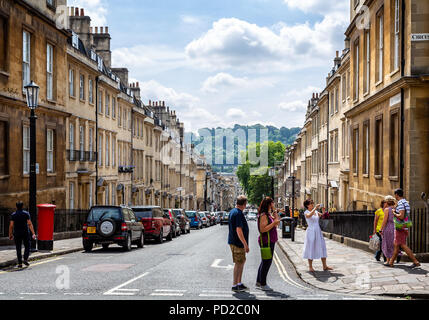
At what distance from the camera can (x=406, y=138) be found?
60.0 feet

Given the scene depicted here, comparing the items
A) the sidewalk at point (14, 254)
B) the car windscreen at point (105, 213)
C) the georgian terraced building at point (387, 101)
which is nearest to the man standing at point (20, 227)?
the sidewalk at point (14, 254)

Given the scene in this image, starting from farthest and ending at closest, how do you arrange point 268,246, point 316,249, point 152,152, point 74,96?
point 152,152, point 74,96, point 316,249, point 268,246

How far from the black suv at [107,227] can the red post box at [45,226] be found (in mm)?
1588

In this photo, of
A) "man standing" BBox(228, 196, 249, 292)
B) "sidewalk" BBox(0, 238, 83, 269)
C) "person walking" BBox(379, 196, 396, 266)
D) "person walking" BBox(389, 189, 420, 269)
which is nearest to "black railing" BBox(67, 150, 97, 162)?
"sidewalk" BBox(0, 238, 83, 269)

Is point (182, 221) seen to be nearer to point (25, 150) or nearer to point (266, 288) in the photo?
point (25, 150)

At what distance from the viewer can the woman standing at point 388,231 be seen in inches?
569

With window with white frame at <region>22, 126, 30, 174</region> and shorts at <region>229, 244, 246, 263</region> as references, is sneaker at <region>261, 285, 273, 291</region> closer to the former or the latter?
shorts at <region>229, 244, 246, 263</region>

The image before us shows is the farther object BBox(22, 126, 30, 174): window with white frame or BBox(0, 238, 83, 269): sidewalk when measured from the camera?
BBox(22, 126, 30, 174): window with white frame

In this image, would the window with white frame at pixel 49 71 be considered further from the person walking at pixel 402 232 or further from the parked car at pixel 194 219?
the parked car at pixel 194 219

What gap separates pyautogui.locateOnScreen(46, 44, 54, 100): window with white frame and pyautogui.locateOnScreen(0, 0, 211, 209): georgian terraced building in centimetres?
5

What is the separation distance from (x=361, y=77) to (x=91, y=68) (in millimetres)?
18614

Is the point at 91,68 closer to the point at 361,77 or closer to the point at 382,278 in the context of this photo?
the point at 361,77

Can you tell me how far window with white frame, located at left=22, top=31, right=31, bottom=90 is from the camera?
24531 mm
